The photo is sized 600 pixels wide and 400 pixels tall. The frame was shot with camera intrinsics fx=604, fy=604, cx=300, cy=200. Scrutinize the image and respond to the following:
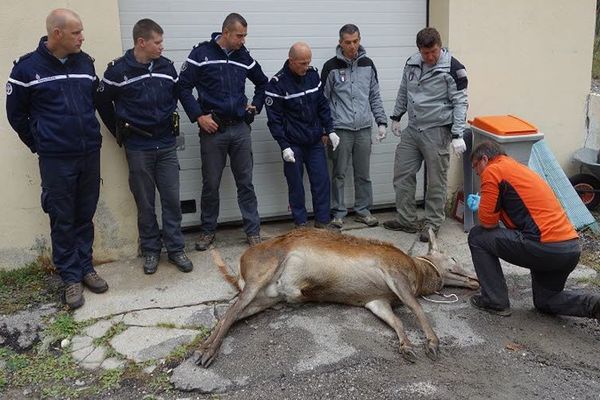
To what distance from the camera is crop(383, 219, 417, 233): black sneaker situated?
6.66 m

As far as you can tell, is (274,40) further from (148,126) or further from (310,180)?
(148,126)

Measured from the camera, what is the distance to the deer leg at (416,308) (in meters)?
4.25

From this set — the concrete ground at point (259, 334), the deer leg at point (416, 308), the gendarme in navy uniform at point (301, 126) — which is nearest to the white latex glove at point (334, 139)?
the gendarme in navy uniform at point (301, 126)

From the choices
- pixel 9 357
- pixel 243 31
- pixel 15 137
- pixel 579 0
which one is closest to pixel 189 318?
pixel 9 357

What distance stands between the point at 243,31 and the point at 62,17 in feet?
5.32

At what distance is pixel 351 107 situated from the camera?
648 cm

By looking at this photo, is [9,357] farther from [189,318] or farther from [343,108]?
[343,108]

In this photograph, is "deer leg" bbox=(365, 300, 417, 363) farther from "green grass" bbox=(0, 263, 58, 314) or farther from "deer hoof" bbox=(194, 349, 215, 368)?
"green grass" bbox=(0, 263, 58, 314)

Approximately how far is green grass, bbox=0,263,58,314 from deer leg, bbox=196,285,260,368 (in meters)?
1.67

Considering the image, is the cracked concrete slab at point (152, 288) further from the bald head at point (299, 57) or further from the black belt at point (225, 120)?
the bald head at point (299, 57)

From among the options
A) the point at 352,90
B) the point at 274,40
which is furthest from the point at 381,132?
the point at 274,40

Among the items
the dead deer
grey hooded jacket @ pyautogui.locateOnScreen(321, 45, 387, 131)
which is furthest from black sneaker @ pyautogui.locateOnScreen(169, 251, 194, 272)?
grey hooded jacket @ pyautogui.locateOnScreen(321, 45, 387, 131)

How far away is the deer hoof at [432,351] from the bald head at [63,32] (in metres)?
3.47

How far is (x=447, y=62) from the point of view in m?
6.05
